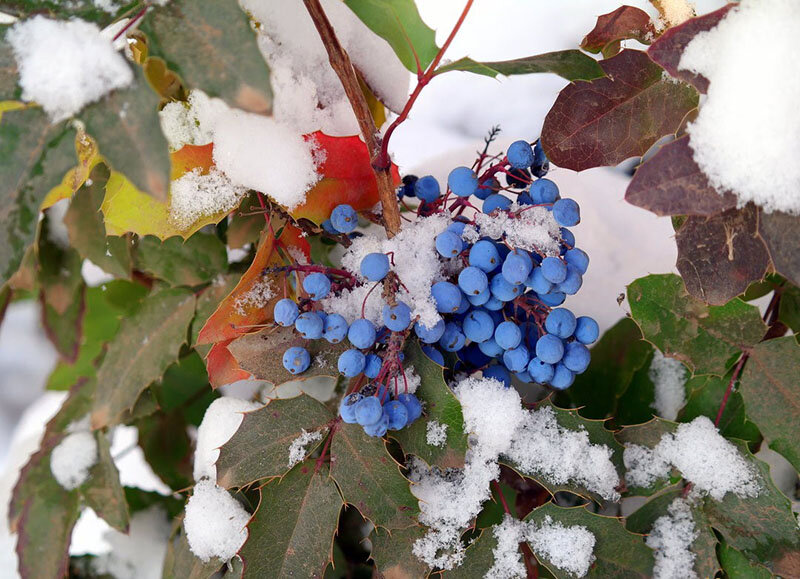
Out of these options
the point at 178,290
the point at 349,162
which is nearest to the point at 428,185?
the point at 349,162

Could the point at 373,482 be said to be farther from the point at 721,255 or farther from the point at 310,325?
the point at 721,255

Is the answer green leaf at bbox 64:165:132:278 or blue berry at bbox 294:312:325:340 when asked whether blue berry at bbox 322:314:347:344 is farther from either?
green leaf at bbox 64:165:132:278

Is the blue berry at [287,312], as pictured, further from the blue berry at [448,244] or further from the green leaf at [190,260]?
the green leaf at [190,260]

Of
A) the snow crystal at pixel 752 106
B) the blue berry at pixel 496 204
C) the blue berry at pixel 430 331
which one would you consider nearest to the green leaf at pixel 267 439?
the blue berry at pixel 430 331

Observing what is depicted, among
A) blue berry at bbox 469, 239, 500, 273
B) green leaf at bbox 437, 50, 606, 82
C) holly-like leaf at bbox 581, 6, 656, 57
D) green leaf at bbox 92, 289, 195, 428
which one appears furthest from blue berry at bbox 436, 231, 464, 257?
green leaf at bbox 92, 289, 195, 428

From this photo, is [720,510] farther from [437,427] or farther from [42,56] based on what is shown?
[42,56]

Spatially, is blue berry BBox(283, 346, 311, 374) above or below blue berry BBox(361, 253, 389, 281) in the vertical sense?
below
